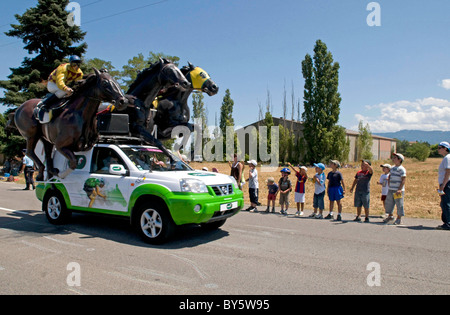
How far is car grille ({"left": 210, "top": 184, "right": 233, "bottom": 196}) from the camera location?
6543mm

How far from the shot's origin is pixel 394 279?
4.66 metres

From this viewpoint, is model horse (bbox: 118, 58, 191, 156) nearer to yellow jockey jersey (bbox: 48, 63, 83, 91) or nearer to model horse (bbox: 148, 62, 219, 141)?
model horse (bbox: 148, 62, 219, 141)

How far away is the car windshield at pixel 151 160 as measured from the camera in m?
7.05

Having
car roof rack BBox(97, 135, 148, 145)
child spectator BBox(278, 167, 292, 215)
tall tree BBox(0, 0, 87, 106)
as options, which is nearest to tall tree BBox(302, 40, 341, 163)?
tall tree BBox(0, 0, 87, 106)

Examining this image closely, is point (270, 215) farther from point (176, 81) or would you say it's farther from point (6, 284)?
point (6, 284)

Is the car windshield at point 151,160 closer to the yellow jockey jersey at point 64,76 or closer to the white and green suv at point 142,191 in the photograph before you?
the white and green suv at point 142,191

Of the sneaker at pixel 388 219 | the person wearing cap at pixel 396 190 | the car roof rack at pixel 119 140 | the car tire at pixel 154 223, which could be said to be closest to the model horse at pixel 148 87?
the car roof rack at pixel 119 140

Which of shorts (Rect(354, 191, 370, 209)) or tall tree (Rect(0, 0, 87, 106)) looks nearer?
shorts (Rect(354, 191, 370, 209))

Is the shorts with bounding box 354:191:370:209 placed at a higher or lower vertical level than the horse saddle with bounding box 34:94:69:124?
lower

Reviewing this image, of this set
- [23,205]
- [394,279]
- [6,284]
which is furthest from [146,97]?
[394,279]

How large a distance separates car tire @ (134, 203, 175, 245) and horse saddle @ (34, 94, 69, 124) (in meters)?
3.53

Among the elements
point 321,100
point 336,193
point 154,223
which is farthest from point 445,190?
point 321,100

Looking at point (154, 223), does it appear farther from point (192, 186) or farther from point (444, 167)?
point (444, 167)

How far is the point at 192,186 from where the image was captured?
20.2 ft
